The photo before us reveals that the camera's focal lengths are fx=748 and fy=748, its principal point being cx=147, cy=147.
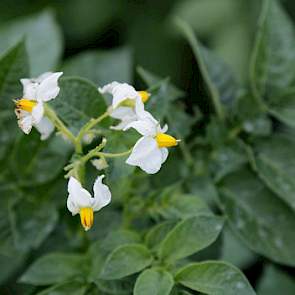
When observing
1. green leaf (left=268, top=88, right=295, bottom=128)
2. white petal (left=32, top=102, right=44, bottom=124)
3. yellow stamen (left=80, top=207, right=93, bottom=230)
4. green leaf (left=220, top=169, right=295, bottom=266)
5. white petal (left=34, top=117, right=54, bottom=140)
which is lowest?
green leaf (left=220, top=169, right=295, bottom=266)

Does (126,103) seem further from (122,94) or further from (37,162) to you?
(37,162)

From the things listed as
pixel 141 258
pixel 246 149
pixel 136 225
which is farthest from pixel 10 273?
pixel 246 149

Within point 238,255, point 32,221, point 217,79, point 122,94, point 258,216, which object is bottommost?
point 238,255

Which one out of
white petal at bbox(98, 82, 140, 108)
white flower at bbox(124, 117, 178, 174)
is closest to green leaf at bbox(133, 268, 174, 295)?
white flower at bbox(124, 117, 178, 174)

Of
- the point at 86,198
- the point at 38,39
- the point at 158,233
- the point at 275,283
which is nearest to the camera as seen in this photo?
the point at 86,198

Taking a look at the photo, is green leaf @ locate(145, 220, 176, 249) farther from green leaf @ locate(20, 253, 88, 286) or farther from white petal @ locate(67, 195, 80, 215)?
white petal @ locate(67, 195, 80, 215)

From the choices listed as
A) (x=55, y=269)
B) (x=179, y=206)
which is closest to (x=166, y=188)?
(x=179, y=206)
